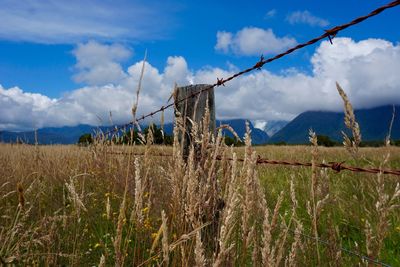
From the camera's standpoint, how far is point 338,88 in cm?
180

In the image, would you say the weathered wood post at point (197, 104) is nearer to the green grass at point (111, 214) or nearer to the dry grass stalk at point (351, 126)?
the green grass at point (111, 214)

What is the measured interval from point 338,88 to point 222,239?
1015mm

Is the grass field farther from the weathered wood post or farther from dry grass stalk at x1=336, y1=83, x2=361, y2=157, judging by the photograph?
the weathered wood post

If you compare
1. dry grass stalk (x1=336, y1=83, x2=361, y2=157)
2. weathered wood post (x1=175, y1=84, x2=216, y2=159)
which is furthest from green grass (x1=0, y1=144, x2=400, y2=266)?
weathered wood post (x1=175, y1=84, x2=216, y2=159)

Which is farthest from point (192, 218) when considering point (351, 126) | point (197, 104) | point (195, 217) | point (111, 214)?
point (111, 214)

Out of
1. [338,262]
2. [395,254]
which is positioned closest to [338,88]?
[338,262]

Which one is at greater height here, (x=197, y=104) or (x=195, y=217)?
(x=197, y=104)

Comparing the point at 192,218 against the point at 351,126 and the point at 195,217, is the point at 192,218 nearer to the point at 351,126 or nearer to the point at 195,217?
the point at 195,217

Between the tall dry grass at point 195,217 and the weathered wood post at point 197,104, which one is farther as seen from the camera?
the weathered wood post at point 197,104

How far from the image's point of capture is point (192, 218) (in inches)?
58.7

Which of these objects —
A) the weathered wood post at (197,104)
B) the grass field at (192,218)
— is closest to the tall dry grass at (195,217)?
the grass field at (192,218)

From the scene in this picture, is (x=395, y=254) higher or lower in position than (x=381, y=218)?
lower

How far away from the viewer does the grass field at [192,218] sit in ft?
4.70

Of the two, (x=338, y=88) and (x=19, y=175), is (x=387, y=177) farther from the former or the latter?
(x=19, y=175)
